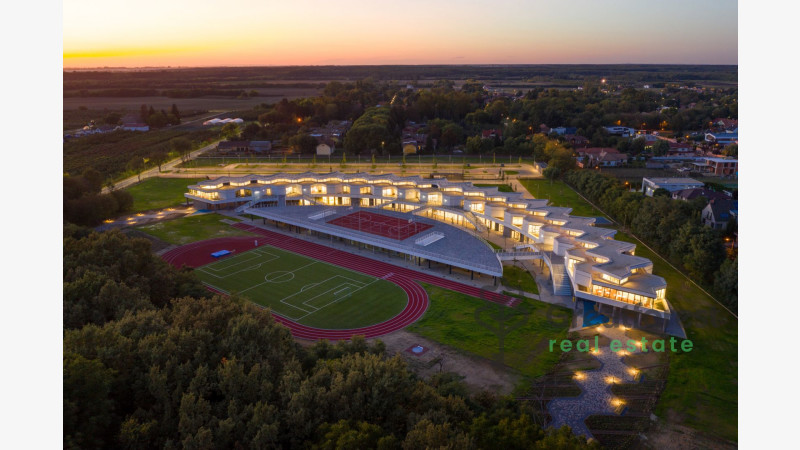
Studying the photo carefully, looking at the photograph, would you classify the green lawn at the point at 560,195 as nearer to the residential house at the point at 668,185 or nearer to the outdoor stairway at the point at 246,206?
the residential house at the point at 668,185

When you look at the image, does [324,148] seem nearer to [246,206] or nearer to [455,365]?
[246,206]

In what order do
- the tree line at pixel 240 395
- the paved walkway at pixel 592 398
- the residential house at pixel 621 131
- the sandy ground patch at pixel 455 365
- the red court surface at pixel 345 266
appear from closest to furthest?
the tree line at pixel 240 395 < the paved walkway at pixel 592 398 < the sandy ground patch at pixel 455 365 < the red court surface at pixel 345 266 < the residential house at pixel 621 131

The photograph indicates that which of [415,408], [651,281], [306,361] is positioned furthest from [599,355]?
[306,361]

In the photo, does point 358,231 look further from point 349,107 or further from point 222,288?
point 349,107

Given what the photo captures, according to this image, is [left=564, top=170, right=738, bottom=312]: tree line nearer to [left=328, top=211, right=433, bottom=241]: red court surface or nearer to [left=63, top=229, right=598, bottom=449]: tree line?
[left=328, top=211, right=433, bottom=241]: red court surface

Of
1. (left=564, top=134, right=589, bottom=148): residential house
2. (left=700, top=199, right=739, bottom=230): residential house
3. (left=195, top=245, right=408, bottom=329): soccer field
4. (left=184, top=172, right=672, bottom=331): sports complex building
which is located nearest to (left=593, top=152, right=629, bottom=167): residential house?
(left=564, top=134, right=589, bottom=148): residential house

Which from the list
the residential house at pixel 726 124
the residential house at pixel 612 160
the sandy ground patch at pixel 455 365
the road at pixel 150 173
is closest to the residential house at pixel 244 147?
the road at pixel 150 173

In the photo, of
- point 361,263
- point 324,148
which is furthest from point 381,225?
point 324,148

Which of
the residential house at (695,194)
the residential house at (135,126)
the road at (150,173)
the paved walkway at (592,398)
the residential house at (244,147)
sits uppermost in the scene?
the residential house at (135,126)

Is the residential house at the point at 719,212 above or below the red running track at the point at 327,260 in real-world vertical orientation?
above
